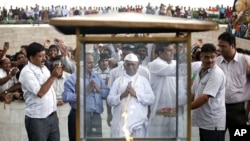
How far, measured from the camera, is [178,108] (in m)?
4.29

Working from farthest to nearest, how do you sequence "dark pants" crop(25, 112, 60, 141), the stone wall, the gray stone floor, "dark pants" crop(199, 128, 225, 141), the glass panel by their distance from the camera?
the stone wall
the gray stone floor
"dark pants" crop(25, 112, 60, 141)
"dark pants" crop(199, 128, 225, 141)
the glass panel

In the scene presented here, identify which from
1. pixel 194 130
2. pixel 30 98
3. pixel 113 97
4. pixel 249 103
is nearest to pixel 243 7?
pixel 194 130

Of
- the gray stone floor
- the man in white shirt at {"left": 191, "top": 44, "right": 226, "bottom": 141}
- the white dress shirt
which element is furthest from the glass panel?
the gray stone floor

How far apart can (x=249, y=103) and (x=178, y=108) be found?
1753 mm

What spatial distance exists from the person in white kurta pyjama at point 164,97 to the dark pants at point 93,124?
1.13 feet

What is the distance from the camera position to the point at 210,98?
5.07m

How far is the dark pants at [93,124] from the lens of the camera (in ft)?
13.9

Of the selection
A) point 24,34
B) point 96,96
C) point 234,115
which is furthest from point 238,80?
point 24,34

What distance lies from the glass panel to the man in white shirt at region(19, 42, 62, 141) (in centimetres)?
107

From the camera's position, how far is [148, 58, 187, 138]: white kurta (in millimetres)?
4250

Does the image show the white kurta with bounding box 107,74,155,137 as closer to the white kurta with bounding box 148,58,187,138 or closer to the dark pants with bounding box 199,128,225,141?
the white kurta with bounding box 148,58,187,138

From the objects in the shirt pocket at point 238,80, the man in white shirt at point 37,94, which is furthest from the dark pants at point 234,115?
the man in white shirt at point 37,94

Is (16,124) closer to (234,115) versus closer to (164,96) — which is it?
(234,115)

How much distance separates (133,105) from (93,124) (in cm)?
31
